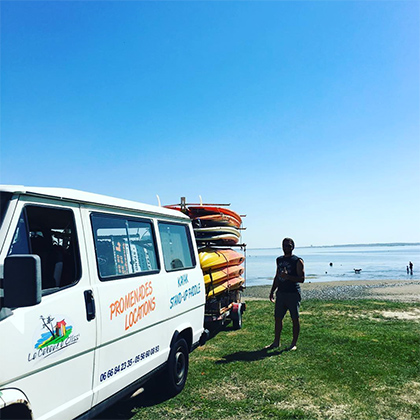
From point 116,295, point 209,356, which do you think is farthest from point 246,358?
point 116,295

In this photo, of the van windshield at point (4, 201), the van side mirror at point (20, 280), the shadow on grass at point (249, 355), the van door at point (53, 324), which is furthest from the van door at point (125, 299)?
the shadow on grass at point (249, 355)

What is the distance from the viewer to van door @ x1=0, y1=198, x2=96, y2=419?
9.02 feet

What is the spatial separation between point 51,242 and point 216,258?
18.3ft

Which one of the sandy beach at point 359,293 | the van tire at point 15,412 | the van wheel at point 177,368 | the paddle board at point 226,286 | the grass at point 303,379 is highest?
the paddle board at point 226,286

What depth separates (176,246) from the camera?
594 centimetres

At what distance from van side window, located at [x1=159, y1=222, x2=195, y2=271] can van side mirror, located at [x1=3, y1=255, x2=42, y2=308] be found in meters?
2.81

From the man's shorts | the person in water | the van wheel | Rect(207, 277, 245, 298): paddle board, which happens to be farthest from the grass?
Rect(207, 277, 245, 298): paddle board

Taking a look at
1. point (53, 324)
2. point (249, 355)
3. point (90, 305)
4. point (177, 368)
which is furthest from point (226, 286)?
point (53, 324)

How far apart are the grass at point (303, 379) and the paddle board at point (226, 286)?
1.05 metres

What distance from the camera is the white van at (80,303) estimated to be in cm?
271

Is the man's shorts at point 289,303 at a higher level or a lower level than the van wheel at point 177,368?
higher

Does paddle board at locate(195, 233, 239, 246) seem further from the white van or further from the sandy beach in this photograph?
the sandy beach

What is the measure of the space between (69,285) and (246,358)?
4674mm

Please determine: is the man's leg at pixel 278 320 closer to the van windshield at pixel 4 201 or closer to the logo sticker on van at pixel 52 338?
the logo sticker on van at pixel 52 338
